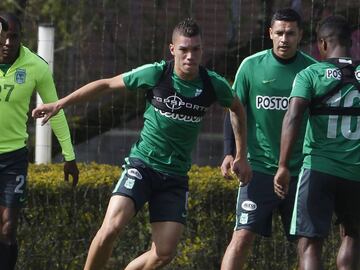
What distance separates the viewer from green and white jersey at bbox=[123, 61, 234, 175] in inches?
344

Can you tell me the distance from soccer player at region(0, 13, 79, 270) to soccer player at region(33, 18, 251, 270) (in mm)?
915

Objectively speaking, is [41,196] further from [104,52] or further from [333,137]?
[333,137]

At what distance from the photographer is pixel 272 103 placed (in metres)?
9.22

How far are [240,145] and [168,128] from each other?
577mm

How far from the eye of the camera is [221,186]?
1075cm

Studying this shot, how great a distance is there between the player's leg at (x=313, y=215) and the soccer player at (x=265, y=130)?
32.0 inches

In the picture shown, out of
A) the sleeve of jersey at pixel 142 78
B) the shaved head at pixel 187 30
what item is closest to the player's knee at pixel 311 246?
the sleeve of jersey at pixel 142 78

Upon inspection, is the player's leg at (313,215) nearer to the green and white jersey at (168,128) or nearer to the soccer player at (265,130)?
the soccer player at (265,130)

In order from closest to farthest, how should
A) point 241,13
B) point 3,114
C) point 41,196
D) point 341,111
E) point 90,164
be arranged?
point 341,111
point 3,114
point 41,196
point 90,164
point 241,13

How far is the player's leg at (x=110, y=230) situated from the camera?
8.52 meters

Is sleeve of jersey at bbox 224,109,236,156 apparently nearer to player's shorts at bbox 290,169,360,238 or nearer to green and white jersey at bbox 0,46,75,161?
player's shorts at bbox 290,169,360,238

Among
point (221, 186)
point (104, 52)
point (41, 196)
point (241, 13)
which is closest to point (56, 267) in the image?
point (41, 196)


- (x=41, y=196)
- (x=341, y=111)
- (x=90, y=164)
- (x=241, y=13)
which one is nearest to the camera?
(x=341, y=111)

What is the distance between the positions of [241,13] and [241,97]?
3066mm
